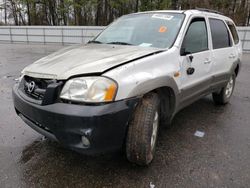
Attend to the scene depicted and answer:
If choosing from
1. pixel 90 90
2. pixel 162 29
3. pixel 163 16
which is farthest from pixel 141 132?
pixel 163 16

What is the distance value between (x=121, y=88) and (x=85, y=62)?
511 millimetres

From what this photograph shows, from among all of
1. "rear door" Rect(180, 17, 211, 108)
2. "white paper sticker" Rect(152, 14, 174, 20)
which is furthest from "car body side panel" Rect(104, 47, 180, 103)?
"white paper sticker" Rect(152, 14, 174, 20)

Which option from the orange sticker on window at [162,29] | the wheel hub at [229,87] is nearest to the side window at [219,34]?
the wheel hub at [229,87]

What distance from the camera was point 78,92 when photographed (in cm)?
191

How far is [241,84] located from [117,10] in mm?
23156

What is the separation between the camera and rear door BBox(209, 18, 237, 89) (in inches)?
141

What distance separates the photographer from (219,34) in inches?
150

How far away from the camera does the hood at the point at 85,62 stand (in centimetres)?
200

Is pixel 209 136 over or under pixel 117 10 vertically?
under

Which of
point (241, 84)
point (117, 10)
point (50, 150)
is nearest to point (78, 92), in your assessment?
point (50, 150)

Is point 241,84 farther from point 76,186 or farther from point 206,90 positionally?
point 76,186

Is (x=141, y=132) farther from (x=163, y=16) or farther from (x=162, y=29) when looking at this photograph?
(x=163, y=16)

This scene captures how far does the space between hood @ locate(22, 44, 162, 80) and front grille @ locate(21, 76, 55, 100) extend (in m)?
0.05

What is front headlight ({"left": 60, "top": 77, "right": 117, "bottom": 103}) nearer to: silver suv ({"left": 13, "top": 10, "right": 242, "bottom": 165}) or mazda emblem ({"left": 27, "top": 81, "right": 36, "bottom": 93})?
silver suv ({"left": 13, "top": 10, "right": 242, "bottom": 165})
